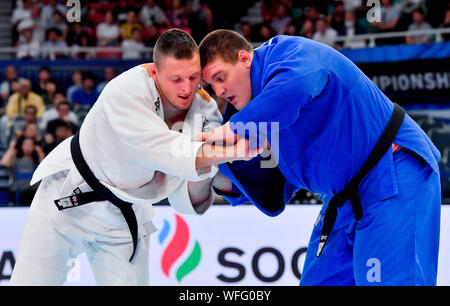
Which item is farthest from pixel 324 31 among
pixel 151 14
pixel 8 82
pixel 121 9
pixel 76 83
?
pixel 8 82

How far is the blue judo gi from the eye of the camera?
2.73m

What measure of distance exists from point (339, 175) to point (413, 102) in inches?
240

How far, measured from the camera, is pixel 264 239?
5172mm

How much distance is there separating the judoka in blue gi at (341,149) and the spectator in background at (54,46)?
717 cm

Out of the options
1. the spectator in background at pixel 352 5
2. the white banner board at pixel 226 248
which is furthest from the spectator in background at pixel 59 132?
the spectator in background at pixel 352 5

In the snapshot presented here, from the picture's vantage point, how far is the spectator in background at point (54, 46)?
9791 mm

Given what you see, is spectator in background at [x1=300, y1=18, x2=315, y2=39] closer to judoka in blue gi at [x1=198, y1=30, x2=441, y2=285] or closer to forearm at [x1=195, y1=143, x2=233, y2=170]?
judoka in blue gi at [x1=198, y1=30, x2=441, y2=285]

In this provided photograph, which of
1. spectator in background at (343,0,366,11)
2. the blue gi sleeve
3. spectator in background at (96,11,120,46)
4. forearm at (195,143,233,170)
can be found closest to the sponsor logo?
the blue gi sleeve

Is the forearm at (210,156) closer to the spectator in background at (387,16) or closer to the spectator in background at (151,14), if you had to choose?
the spectator in background at (387,16)

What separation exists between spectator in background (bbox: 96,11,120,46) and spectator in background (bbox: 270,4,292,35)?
8.78 ft

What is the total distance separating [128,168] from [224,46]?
872 mm

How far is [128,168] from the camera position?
337 cm

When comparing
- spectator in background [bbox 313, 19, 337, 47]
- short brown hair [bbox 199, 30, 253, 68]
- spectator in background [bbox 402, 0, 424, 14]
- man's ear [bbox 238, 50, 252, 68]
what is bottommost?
spectator in background [bbox 313, 19, 337, 47]
